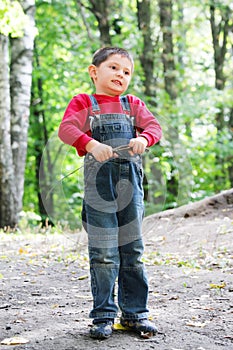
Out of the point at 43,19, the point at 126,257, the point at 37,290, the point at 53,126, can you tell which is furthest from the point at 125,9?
the point at 126,257

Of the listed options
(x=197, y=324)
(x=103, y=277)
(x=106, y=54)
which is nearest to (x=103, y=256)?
(x=103, y=277)

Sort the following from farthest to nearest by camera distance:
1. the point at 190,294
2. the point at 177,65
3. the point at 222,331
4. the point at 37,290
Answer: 1. the point at 177,65
2. the point at 37,290
3. the point at 190,294
4. the point at 222,331

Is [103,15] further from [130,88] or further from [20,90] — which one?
[20,90]

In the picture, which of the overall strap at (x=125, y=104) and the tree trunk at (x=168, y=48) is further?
the tree trunk at (x=168, y=48)

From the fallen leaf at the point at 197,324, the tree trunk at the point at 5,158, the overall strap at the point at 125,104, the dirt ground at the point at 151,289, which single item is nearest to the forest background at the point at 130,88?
the tree trunk at the point at 5,158

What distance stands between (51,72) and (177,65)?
4.30 metres

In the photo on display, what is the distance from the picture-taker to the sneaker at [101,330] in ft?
9.79

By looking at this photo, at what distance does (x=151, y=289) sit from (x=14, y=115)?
702 centimetres

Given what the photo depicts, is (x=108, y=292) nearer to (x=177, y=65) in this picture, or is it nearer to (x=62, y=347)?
(x=62, y=347)

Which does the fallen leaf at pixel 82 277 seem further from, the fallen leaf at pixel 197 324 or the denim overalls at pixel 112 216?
the denim overalls at pixel 112 216

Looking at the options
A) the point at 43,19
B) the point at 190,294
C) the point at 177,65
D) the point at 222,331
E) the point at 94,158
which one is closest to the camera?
the point at 94,158

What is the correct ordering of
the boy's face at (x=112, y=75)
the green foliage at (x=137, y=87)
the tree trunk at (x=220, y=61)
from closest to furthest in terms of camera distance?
the boy's face at (x=112, y=75)
the green foliage at (x=137, y=87)
the tree trunk at (x=220, y=61)

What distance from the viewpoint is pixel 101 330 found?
9.84 ft

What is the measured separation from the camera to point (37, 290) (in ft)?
15.4
